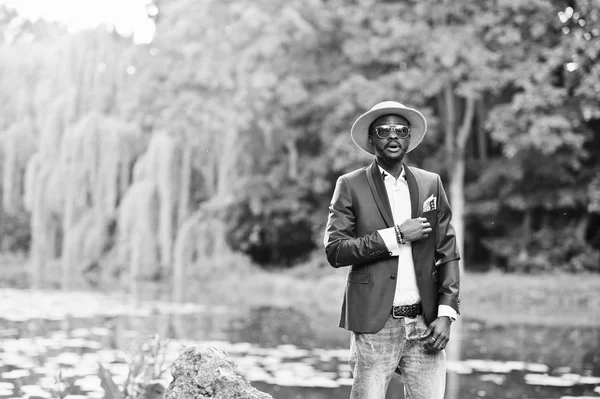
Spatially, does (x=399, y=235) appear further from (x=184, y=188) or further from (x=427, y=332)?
(x=184, y=188)

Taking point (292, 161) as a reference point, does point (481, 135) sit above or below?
above

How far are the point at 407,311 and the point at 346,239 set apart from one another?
0.41 m

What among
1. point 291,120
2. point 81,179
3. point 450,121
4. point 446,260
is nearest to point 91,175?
point 81,179

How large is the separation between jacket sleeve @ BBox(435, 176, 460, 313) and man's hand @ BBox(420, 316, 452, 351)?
8 centimetres

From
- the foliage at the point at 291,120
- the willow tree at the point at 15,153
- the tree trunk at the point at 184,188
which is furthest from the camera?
the willow tree at the point at 15,153

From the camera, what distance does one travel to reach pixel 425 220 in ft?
13.4

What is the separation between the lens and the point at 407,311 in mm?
4098

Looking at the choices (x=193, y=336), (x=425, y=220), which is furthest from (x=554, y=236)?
(x=425, y=220)

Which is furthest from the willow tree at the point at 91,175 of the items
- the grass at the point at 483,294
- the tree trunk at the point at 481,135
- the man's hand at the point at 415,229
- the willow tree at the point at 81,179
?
the man's hand at the point at 415,229

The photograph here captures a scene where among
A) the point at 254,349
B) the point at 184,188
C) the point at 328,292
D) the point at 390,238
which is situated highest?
the point at 184,188

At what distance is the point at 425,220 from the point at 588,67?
62.4 feet

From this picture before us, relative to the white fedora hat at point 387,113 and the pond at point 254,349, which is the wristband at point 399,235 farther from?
the pond at point 254,349

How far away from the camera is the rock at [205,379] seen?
4614 mm

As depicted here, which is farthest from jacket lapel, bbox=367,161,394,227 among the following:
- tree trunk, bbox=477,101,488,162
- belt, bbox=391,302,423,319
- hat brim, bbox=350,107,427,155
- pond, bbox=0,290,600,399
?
tree trunk, bbox=477,101,488,162
